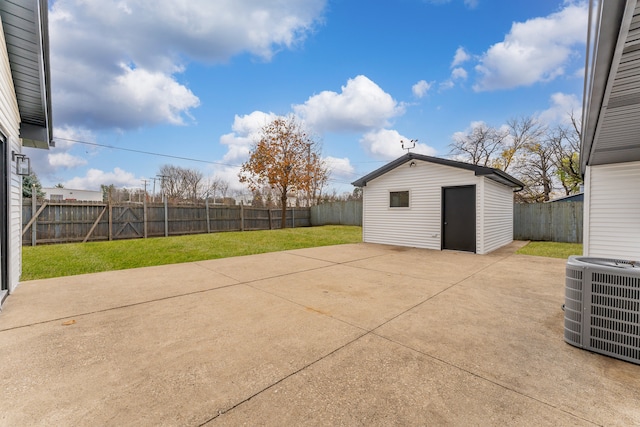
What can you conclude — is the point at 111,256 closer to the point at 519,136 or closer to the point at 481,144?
the point at 481,144

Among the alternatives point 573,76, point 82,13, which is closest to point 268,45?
point 82,13

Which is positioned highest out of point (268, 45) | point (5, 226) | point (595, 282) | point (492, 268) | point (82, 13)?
point (268, 45)

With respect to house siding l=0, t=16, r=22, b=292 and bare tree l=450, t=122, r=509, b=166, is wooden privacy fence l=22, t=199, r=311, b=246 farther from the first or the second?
bare tree l=450, t=122, r=509, b=166

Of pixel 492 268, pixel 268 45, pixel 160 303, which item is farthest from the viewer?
pixel 268 45

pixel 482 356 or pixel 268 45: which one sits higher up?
pixel 268 45

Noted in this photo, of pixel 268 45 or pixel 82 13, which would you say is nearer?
pixel 82 13

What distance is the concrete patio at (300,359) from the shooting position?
171cm

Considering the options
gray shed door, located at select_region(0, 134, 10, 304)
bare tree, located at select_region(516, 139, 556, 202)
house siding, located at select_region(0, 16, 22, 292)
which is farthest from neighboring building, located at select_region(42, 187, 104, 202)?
bare tree, located at select_region(516, 139, 556, 202)

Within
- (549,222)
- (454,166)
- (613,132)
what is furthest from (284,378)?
(549,222)

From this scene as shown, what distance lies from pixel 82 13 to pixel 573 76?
18.2m

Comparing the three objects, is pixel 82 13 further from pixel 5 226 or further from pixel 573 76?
pixel 573 76

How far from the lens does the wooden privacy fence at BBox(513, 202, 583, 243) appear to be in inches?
445

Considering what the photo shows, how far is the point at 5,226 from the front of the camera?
3.99m

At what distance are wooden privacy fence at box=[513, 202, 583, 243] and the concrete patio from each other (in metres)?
9.53
